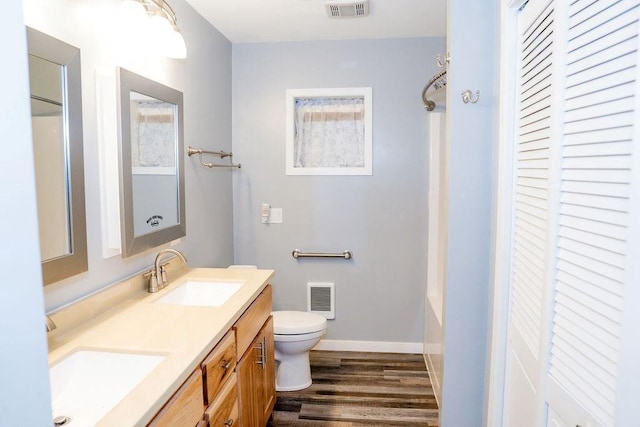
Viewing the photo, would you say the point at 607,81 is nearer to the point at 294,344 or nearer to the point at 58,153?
the point at 58,153

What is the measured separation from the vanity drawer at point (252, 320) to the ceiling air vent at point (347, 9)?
1697 mm

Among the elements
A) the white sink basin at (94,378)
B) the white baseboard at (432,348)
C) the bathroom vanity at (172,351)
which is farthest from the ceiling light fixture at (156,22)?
the white baseboard at (432,348)

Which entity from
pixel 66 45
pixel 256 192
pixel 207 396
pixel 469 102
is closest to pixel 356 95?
pixel 256 192

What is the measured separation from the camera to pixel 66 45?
144cm

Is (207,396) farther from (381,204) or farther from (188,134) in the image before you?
(381,204)

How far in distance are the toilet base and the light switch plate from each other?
3.47ft

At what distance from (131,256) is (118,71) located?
77 centimetres

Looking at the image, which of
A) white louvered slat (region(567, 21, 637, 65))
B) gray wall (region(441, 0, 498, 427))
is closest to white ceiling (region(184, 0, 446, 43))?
gray wall (region(441, 0, 498, 427))

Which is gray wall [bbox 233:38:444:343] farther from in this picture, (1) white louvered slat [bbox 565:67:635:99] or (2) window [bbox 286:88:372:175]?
(1) white louvered slat [bbox 565:67:635:99]

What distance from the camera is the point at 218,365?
1.51 meters

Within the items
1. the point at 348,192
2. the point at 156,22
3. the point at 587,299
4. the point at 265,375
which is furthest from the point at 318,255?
the point at 587,299

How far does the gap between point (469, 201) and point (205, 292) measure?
137cm

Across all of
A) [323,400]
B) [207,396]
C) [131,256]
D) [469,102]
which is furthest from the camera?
[323,400]

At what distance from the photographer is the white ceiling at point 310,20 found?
2529mm
